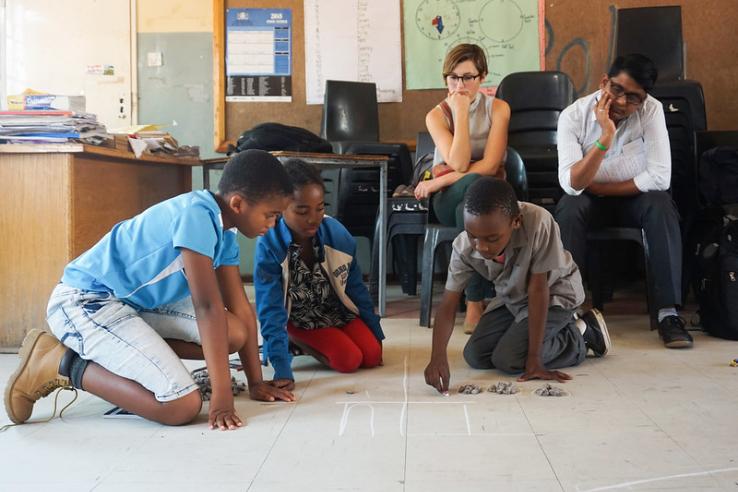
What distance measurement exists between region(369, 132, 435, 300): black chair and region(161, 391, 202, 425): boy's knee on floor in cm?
201

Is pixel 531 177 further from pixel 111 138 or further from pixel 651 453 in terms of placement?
pixel 651 453

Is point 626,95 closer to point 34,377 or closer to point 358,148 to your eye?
point 358,148

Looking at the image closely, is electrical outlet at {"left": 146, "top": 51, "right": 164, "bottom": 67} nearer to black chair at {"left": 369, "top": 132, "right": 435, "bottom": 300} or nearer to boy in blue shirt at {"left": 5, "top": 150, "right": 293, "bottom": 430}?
black chair at {"left": 369, "top": 132, "right": 435, "bottom": 300}

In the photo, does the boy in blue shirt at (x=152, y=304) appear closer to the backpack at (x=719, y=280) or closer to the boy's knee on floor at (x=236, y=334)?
the boy's knee on floor at (x=236, y=334)

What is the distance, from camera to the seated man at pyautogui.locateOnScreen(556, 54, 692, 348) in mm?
3172

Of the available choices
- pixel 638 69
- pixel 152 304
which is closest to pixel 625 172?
pixel 638 69

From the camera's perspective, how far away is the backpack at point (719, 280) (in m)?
3.15

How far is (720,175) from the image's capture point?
11.7 feet

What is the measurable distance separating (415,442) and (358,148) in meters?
3.05

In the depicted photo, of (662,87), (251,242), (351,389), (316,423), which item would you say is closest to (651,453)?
(316,423)

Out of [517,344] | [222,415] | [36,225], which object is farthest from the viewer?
[36,225]

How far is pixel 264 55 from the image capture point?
5289 mm

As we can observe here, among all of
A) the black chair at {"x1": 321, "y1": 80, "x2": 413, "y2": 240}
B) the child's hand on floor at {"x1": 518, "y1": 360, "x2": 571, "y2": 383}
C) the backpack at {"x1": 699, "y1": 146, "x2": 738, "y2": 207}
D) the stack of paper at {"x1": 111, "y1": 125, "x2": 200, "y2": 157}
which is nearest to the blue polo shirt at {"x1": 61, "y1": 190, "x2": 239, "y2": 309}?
the child's hand on floor at {"x1": 518, "y1": 360, "x2": 571, "y2": 383}

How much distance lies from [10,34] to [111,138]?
9.43 ft
